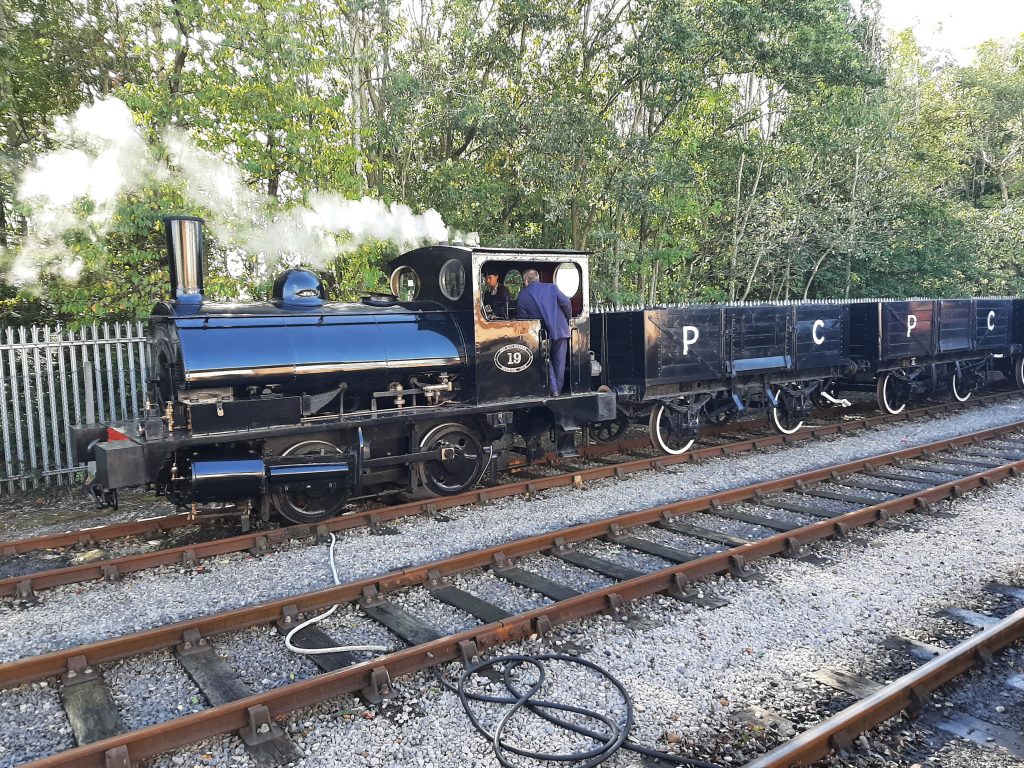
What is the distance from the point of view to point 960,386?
14.7 meters

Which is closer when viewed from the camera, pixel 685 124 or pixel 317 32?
pixel 317 32

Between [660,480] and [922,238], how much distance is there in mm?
18852

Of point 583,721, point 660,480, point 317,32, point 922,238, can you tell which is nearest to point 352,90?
point 317,32

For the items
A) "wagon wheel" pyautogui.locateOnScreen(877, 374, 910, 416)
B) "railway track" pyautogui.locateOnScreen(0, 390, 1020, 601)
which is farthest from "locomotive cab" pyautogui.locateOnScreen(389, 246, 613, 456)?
"wagon wheel" pyautogui.locateOnScreen(877, 374, 910, 416)

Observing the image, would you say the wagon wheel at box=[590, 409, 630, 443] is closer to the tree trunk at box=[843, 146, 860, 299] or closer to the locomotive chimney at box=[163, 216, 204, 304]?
the locomotive chimney at box=[163, 216, 204, 304]

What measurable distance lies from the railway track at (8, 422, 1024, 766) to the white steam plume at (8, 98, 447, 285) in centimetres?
668

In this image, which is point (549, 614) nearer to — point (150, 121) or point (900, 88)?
point (150, 121)

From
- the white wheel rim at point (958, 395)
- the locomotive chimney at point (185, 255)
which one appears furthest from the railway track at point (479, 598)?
the white wheel rim at point (958, 395)

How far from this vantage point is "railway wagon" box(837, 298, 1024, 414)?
12.7 metres

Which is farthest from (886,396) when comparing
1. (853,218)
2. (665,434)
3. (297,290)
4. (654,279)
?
(297,290)

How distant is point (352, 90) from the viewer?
47.5ft

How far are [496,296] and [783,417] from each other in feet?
19.1

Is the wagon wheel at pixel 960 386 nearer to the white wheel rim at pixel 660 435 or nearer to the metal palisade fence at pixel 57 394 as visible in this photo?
the white wheel rim at pixel 660 435

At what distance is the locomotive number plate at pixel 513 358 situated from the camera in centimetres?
764
